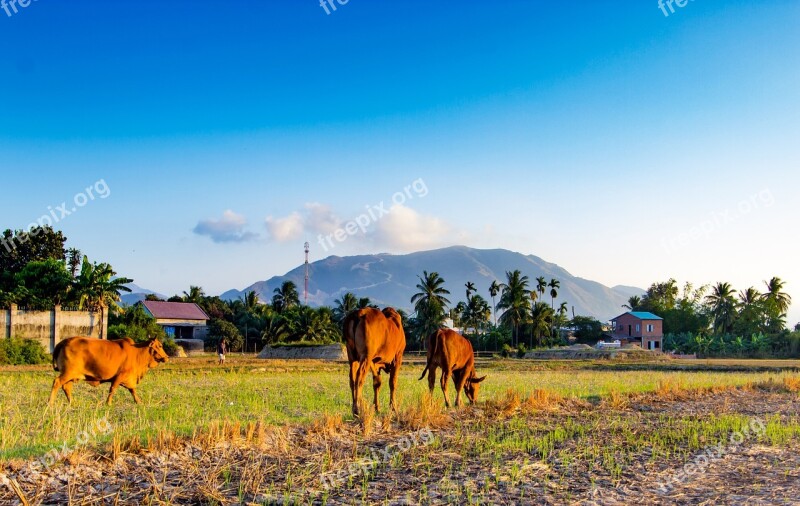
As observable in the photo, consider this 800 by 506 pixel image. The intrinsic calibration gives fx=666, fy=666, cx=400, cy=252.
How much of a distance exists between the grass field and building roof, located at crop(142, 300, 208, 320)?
211 ft

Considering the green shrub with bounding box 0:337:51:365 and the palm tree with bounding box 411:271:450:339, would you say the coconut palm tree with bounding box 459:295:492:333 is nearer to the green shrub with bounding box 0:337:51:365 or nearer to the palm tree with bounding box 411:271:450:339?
the palm tree with bounding box 411:271:450:339

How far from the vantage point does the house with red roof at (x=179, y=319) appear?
3071 inches

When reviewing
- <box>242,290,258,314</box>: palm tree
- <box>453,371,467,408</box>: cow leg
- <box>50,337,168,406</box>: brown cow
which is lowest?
<box>453,371,467,408</box>: cow leg

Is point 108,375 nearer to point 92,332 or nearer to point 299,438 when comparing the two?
point 299,438

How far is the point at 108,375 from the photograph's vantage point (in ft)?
45.3

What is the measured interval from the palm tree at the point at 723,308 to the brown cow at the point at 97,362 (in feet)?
298

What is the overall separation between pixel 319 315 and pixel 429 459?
6814 cm

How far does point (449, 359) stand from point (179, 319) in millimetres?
71110

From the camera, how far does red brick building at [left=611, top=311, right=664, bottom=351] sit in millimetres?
93750

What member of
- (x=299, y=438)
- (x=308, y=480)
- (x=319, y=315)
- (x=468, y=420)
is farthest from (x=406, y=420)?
(x=319, y=315)

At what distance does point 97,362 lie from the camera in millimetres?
13617

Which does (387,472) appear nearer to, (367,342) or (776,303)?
(367,342)

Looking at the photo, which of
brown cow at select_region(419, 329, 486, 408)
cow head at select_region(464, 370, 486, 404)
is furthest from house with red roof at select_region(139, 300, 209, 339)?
brown cow at select_region(419, 329, 486, 408)

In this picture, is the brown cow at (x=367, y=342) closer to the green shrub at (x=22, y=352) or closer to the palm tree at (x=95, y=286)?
the green shrub at (x=22, y=352)
